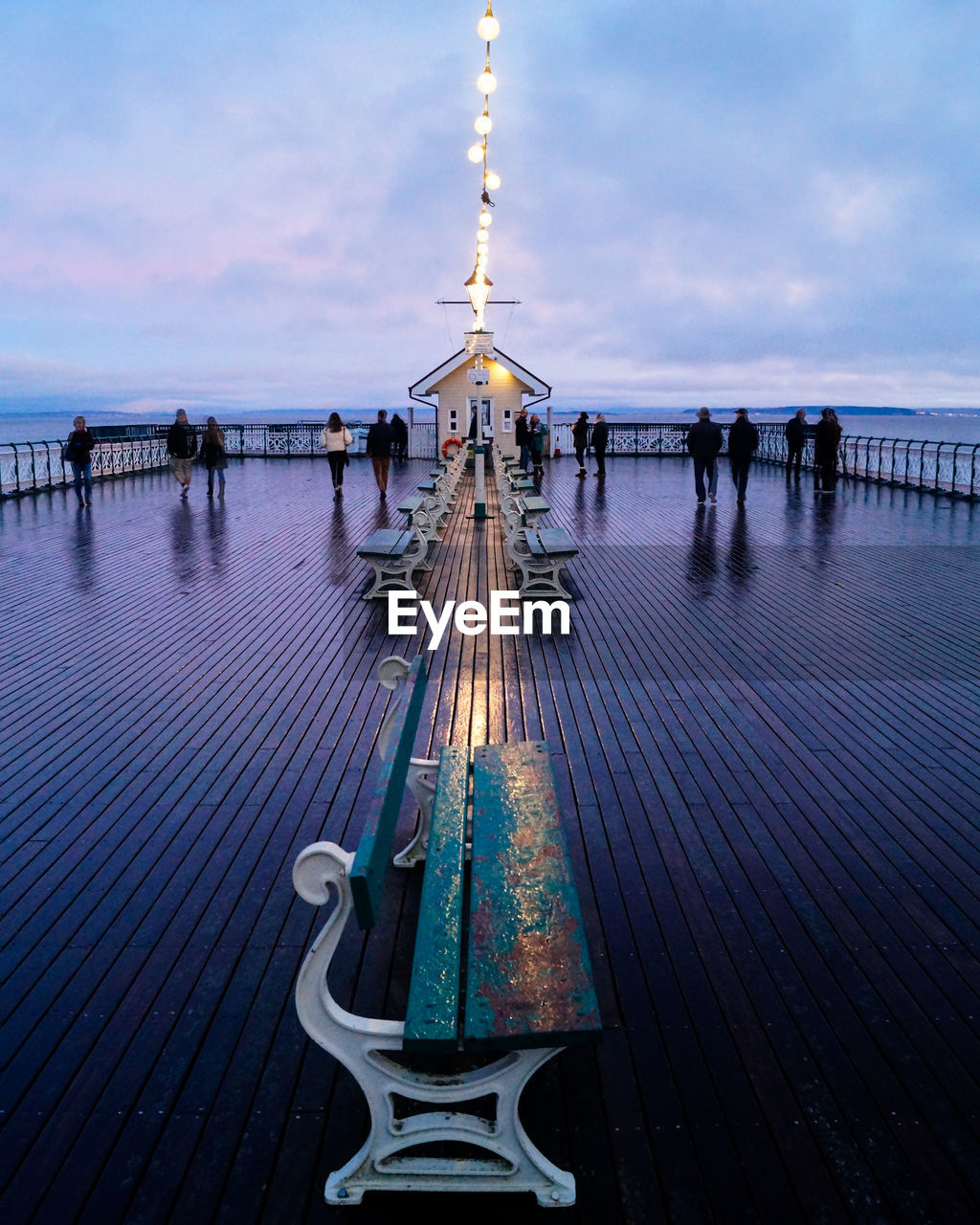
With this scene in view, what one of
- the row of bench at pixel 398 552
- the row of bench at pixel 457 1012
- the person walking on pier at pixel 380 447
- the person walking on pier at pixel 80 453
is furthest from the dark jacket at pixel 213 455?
the row of bench at pixel 457 1012

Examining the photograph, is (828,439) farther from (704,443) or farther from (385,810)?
(385,810)

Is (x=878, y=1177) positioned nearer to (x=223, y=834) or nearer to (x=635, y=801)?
(x=635, y=801)

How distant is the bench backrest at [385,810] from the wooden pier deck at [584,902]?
75cm

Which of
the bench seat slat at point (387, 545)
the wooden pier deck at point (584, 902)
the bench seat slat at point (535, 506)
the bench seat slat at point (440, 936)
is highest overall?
the bench seat slat at point (535, 506)

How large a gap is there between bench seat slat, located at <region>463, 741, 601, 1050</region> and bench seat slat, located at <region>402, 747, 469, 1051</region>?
43 mm

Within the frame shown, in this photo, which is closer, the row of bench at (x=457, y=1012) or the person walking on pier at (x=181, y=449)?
the row of bench at (x=457, y=1012)

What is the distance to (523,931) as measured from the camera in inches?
103

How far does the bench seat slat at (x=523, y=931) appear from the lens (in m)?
2.25

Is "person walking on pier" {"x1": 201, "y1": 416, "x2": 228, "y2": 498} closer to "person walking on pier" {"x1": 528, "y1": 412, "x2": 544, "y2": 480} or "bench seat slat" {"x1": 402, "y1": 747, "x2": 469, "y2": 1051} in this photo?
"person walking on pier" {"x1": 528, "y1": 412, "x2": 544, "y2": 480}

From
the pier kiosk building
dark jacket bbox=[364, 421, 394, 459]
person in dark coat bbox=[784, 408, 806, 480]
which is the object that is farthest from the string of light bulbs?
the pier kiosk building

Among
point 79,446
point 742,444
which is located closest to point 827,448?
point 742,444

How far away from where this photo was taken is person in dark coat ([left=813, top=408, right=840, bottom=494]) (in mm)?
18344

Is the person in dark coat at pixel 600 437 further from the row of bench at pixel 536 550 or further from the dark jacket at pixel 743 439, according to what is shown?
the row of bench at pixel 536 550

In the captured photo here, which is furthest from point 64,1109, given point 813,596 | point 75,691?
point 813,596
